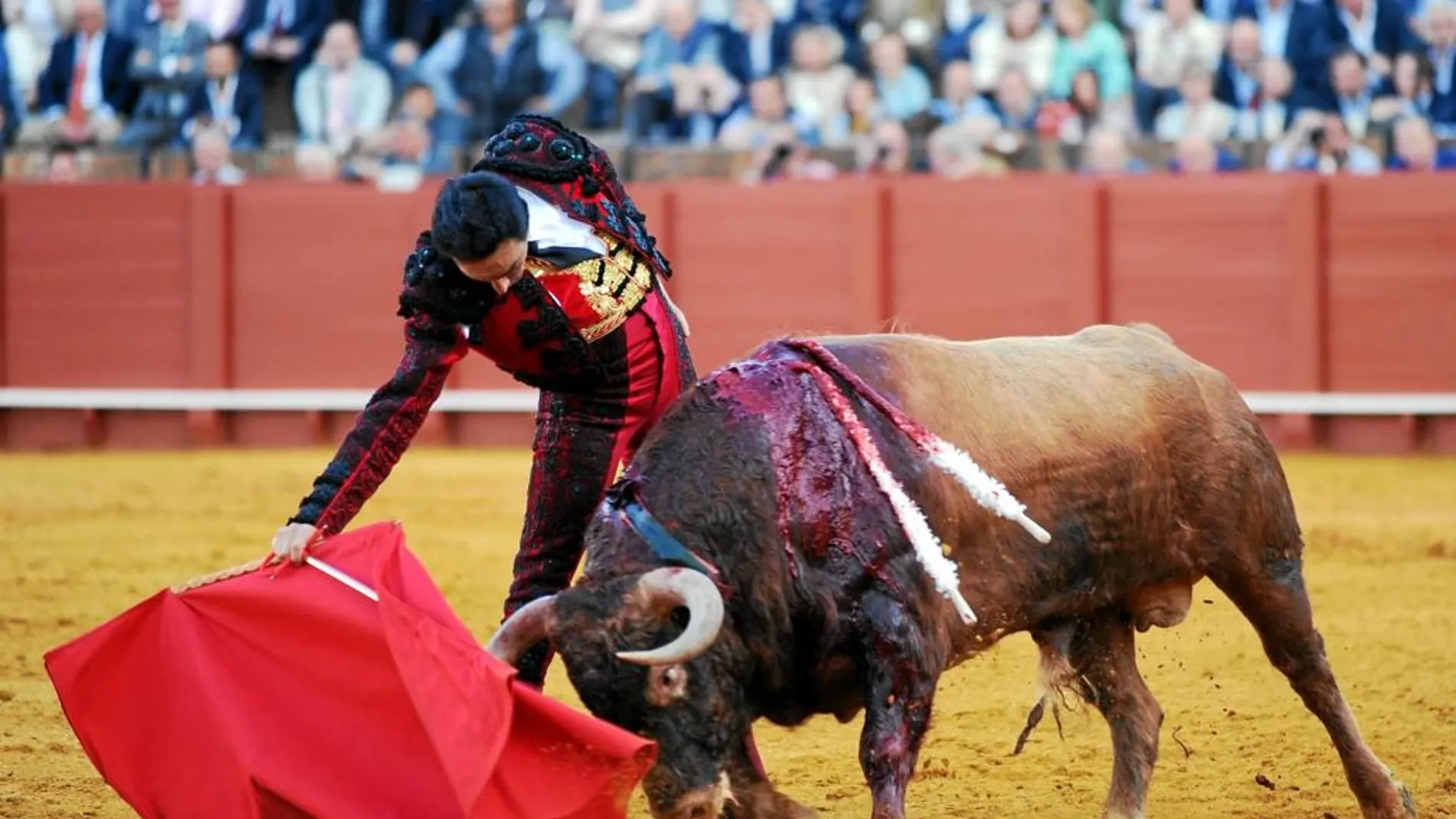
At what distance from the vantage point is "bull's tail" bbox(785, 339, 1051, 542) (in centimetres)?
339

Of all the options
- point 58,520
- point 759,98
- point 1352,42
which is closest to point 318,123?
point 759,98

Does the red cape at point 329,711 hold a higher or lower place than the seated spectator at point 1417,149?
lower

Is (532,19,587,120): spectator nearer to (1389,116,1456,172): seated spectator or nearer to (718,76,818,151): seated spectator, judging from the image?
(718,76,818,151): seated spectator

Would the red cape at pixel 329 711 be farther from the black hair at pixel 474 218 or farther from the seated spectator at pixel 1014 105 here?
the seated spectator at pixel 1014 105

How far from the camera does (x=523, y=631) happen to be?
3.11 meters

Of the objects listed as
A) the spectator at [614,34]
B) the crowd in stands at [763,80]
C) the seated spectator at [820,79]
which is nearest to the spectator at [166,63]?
the crowd in stands at [763,80]

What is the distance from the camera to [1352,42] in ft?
30.9

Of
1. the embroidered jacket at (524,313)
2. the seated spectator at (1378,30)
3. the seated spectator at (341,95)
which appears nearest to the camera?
the embroidered jacket at (524,313)

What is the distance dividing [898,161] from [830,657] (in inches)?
278

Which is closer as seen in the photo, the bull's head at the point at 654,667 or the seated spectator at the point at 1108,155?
the bull's head at the point at 654,667

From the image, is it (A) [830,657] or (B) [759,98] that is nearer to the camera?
(A) [830,657]

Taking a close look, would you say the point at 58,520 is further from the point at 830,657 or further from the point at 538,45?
the point at 830,657

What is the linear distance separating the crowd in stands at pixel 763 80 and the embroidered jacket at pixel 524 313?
633 cm

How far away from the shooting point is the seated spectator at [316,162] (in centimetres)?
1077
